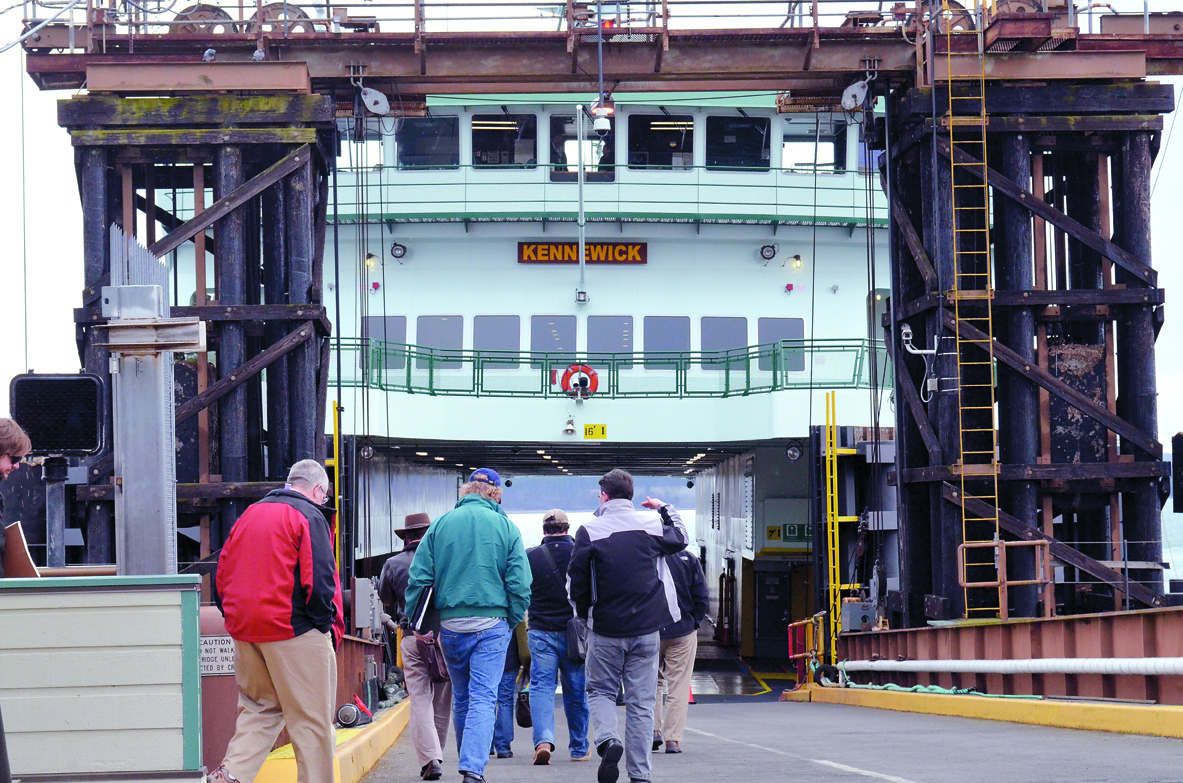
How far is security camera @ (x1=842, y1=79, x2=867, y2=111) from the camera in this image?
16.6 metres

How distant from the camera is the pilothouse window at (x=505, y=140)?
2517 cm

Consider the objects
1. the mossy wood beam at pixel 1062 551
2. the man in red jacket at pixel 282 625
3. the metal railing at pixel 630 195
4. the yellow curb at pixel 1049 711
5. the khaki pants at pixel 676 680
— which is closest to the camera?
the man in red jacket at pixel 282 625

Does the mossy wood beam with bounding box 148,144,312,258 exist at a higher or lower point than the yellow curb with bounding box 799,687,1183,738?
higher

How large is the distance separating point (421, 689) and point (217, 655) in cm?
214

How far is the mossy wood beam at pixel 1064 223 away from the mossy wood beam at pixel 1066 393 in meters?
1.49

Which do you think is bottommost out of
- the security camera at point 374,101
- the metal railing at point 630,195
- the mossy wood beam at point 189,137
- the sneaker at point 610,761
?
the sneaker at point 610,761

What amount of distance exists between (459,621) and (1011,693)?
290 inches

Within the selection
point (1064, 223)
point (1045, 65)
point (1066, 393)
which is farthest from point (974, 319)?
point (1045, 65)

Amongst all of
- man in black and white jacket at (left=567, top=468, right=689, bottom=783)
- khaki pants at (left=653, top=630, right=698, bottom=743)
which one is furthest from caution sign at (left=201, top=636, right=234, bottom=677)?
khaki pants at (left=653, top=630, right=698, bottom=743)

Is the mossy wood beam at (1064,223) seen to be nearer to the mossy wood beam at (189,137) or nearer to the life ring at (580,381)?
the mossy wood beam at (189,137)

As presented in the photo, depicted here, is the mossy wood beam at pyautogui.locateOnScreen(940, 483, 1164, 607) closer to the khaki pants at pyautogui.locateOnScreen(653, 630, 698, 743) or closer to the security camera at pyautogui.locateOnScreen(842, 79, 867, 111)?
the security camera at pyautogui.locateOnScreen(842, 79, 867, 111)

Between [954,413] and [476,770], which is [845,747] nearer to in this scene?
[476,770]

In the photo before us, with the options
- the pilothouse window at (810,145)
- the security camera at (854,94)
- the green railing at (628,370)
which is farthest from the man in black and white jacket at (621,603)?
the pilothouse window at (810,145)

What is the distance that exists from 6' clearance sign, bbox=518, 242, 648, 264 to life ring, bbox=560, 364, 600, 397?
2.88 metres
